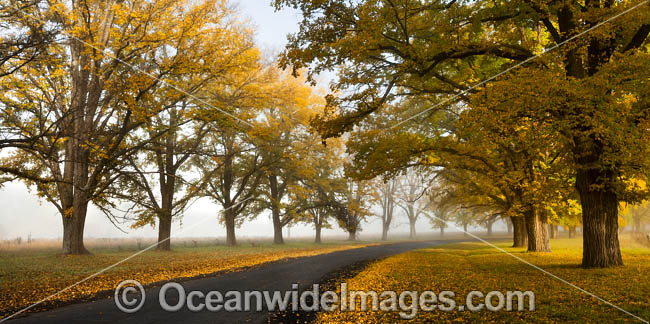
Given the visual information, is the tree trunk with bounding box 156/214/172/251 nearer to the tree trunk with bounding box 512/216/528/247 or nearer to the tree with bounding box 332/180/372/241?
the tree with bounding box 332/180/372/241

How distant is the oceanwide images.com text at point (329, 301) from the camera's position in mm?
7594

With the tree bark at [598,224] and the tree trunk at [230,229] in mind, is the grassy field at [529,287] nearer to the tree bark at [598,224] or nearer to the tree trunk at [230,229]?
the tree bark at [598,224]

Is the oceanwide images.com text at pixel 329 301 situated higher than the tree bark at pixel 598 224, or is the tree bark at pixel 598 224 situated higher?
the tree bark at pixel 598 224

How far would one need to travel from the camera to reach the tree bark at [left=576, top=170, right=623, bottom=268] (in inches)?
459

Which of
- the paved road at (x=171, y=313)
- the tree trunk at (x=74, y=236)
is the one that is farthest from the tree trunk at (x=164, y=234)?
the paved road at (x=171, y=313)

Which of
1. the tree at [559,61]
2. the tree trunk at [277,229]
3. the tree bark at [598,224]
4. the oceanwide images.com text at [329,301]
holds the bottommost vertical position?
the tree trunk at [277,229]

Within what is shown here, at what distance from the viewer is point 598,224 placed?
11.7 m

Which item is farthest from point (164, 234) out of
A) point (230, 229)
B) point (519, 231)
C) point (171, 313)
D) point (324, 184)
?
point (519, 231)

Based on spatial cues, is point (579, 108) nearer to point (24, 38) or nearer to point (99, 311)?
point (99, 311)

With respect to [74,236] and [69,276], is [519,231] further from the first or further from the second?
[74,236]

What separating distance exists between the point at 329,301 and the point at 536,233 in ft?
52.1

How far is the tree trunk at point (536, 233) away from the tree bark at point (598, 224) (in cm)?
782

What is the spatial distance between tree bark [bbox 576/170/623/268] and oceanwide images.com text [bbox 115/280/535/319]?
4.87m

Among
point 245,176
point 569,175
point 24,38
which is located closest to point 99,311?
point 24,38
